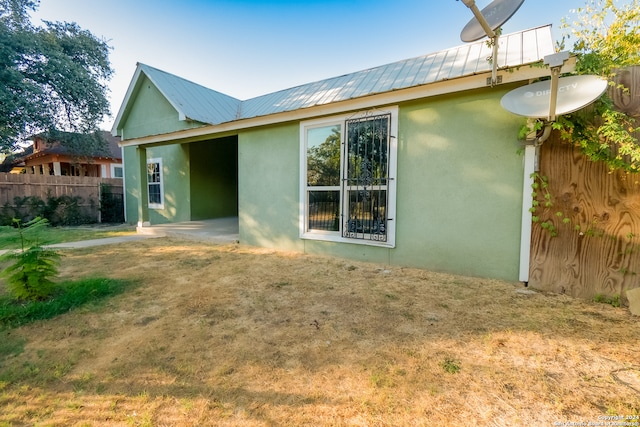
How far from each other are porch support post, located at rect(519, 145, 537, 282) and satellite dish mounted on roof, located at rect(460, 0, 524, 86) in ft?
3.21

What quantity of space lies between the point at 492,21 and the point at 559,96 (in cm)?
112

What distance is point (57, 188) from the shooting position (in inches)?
390

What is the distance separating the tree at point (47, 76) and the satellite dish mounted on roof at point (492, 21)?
14.5m

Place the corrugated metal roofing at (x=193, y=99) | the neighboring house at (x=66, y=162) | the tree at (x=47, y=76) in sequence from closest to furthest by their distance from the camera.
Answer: the corrugated metal roofing at (x=193, y=99) → the tree at (x=47, y=76) → the neighboring house at (x=66, y=162)

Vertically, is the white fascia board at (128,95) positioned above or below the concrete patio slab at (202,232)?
above

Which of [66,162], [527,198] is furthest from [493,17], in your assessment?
[66,162]

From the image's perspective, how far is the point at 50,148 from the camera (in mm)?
16641

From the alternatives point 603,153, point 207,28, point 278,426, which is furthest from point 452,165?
point 207,28

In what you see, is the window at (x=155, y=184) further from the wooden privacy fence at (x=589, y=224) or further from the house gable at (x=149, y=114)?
the wooden privacy fence at (x=589, y=224)

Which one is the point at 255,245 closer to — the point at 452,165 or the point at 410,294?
the point at 410,294

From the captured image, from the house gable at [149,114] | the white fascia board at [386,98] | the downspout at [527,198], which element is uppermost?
the house gable at [149,114]

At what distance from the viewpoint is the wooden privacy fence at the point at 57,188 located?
29.7 feet

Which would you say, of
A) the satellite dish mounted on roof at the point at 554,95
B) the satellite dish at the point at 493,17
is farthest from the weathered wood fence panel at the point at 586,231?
the satellite dish at the point at 493,17

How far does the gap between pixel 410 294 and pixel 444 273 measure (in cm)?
100
